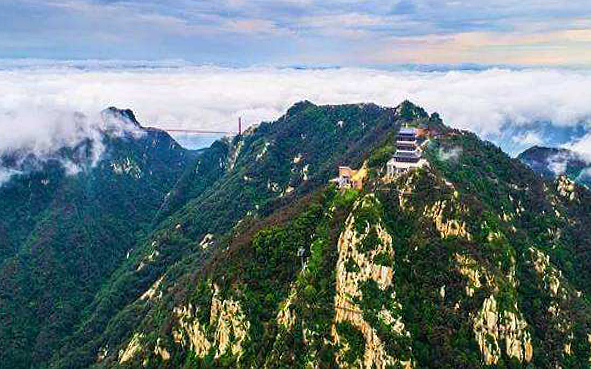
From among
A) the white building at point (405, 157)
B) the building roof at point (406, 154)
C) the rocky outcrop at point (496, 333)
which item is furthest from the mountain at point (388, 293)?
the building roof at point (406, 154)

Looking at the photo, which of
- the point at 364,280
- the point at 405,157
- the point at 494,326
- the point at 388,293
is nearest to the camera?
the point at 494,326

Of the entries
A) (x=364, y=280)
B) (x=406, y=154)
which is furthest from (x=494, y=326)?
(x=406, y=154)

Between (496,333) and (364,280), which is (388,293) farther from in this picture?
(496,333)

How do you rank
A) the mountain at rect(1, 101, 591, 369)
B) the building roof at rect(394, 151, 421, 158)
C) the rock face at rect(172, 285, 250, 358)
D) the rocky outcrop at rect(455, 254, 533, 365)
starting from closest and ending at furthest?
the rocky outcrop at rect(455, 254, 533, 365), the mountain at rect(1, 101, 591, 369), the rock face at rect(172, 285, 250, 358), the building roof at rect(394, 151, 421, 158)

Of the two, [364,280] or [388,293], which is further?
[364,280]

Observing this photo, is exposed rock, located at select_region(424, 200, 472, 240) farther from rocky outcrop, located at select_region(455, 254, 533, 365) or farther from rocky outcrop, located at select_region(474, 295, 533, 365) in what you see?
rocky outcrop, located at select_region(474, 295, 533, 365)

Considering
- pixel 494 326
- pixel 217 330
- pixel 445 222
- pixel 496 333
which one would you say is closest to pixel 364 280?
pixel 445 222

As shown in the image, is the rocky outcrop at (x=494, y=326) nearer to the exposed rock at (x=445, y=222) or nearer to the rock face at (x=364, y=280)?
the exposed rock at (x=445, y=222)

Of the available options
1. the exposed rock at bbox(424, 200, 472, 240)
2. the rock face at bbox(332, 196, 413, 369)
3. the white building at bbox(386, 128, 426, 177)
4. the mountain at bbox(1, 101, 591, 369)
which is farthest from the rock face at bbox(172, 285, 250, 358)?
the white building at bbox(386, 128, 426, 177)

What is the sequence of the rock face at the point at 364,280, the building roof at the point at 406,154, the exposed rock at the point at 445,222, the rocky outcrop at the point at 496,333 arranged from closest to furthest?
the rock face at the point at 364,280
the rocky outcrop at the point at 496,333
the exposed rock at the point at 445,222
the building roof at the point at 406,154

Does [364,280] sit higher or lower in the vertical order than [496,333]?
higher

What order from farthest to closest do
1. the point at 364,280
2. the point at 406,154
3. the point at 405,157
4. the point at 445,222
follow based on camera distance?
the point at 406,154, the point at 405,157, the point at 445,222, the point at 364,280

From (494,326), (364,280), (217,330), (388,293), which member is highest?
(364,280)
